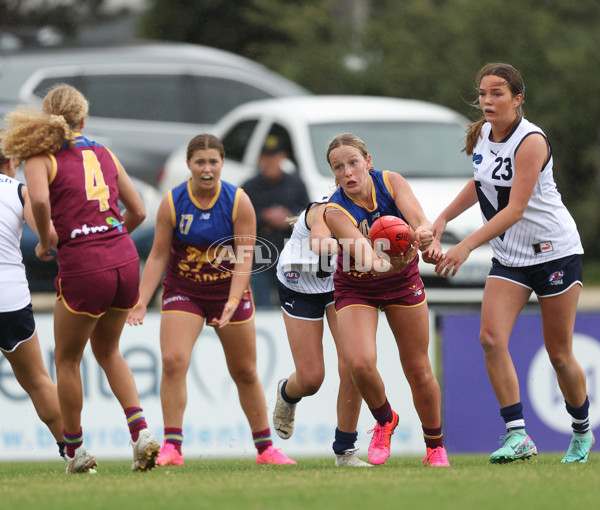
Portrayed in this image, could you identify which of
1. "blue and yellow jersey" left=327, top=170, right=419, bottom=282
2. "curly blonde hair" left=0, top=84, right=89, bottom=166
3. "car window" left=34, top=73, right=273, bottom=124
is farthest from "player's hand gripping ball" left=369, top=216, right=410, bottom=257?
"car window" left=34, top=73, right=273, bottom=124

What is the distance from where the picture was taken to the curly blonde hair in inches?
234

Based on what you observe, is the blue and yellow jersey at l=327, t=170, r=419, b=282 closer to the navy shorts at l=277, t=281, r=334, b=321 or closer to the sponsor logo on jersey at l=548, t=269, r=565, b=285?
the navy shorts at l=277, t=281, r=334, b=321

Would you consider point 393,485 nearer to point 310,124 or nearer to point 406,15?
point 310,124

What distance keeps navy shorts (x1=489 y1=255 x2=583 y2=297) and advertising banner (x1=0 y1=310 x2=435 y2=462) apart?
303cm

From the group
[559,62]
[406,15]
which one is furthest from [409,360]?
[406,15]

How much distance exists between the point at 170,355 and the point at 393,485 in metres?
1.86

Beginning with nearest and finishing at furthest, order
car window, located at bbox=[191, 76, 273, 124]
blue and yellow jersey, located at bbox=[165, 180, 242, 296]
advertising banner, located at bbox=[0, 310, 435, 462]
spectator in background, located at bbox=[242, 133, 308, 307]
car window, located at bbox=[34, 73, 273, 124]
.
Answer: blue and yellow jersey, located at bbox=[165, 180, 242, 296]
advertising banner, located at bbox=[0, 310, 435, 462]
spectator in background, located at bbox=[242, 133, 308, 307]
car window, located at bbox=[34, 73, 273, 124]
car window, located at bbox=[191, 76, 273, 124]

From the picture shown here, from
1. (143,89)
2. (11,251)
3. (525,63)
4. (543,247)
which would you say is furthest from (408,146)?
(525,63)

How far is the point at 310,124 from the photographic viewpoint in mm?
11828

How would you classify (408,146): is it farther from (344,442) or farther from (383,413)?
(383,413)

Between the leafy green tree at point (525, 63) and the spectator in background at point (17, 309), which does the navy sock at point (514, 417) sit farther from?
the leafy green tree at point (525, 63)

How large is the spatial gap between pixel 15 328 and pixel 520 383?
15.0 ft

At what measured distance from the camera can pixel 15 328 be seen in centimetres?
626

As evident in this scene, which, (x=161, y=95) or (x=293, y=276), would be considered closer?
(x=293, y=276)
